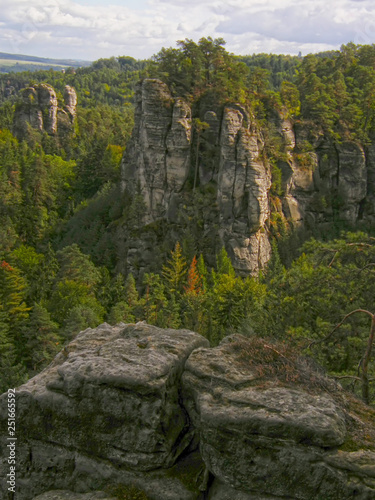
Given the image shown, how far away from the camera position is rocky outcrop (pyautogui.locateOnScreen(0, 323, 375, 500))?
684cm

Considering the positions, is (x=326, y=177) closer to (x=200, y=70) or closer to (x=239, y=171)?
(x=239, y=171)

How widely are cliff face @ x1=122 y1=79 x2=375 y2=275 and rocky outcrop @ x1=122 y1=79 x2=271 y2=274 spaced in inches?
3.7

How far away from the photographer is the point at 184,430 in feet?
27.8

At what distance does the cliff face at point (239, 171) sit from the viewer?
4250 centimetres

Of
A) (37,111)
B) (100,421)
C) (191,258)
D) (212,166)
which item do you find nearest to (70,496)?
(100,421)

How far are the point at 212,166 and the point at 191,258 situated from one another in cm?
1021

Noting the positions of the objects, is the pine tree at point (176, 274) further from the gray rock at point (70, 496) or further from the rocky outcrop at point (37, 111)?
the rocky outcrop at point (37, 111)

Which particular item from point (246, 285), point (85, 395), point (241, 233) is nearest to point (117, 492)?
point (85, 395)

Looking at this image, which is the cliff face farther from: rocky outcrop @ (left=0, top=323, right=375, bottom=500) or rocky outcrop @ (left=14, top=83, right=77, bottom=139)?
rocky outcrop @ (left=14, top=83, right=77, bottom=139)

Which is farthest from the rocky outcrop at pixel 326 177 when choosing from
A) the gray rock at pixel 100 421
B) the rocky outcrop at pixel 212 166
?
the gray rock at pixel 100 421

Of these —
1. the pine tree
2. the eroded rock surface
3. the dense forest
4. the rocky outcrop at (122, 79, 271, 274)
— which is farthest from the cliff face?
the eroded rock surface

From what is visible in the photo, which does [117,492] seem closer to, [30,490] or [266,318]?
[30,490]

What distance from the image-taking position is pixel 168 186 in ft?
149

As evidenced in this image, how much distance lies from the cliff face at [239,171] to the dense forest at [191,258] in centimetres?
150
